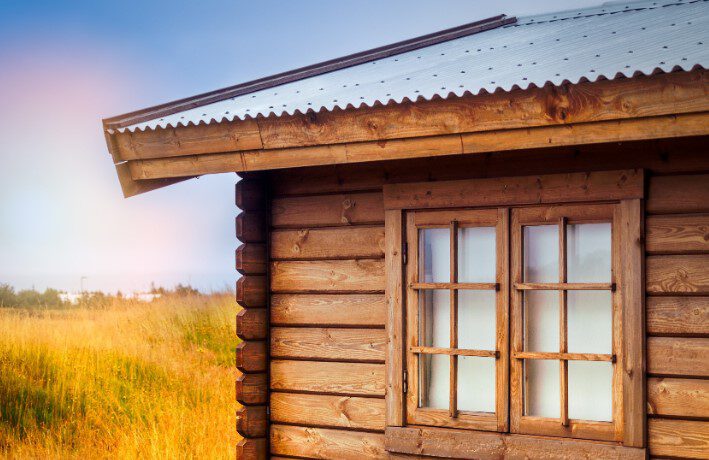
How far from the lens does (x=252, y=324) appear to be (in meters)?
5.86

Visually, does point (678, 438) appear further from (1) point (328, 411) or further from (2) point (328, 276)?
(2) point (328, 276)

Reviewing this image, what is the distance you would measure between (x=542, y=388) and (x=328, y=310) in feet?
5.11

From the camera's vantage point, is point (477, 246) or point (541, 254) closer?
point (541, 254)

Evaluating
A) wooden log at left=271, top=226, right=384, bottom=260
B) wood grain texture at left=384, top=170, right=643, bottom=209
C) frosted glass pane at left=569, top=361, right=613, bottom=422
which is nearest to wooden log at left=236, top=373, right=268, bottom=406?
wooden log at left=271, top=226, right=384, bottom=260

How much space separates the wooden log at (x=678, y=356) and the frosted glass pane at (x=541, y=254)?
0.69 meters

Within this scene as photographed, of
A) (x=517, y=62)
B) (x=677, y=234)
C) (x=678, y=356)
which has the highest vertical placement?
(x=517, y=62)

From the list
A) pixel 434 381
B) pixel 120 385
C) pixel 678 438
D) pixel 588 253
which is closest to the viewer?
pixel 678 438

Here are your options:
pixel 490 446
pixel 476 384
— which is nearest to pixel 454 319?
pixel 476 384

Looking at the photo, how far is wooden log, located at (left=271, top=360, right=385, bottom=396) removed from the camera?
18.2 feet

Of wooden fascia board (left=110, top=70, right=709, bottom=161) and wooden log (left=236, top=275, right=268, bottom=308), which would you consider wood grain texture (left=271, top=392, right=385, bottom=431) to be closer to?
wooden log (left=236, top=275, right=268, bottom=308)

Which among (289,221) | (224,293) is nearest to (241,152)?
(289,221)

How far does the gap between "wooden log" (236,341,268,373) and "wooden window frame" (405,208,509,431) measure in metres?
1.14

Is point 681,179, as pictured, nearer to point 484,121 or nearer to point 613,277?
point 613,277

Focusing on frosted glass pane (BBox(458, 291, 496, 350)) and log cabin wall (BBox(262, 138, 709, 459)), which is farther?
frosted glass pane (BBox(458, 291, 496, 350))
